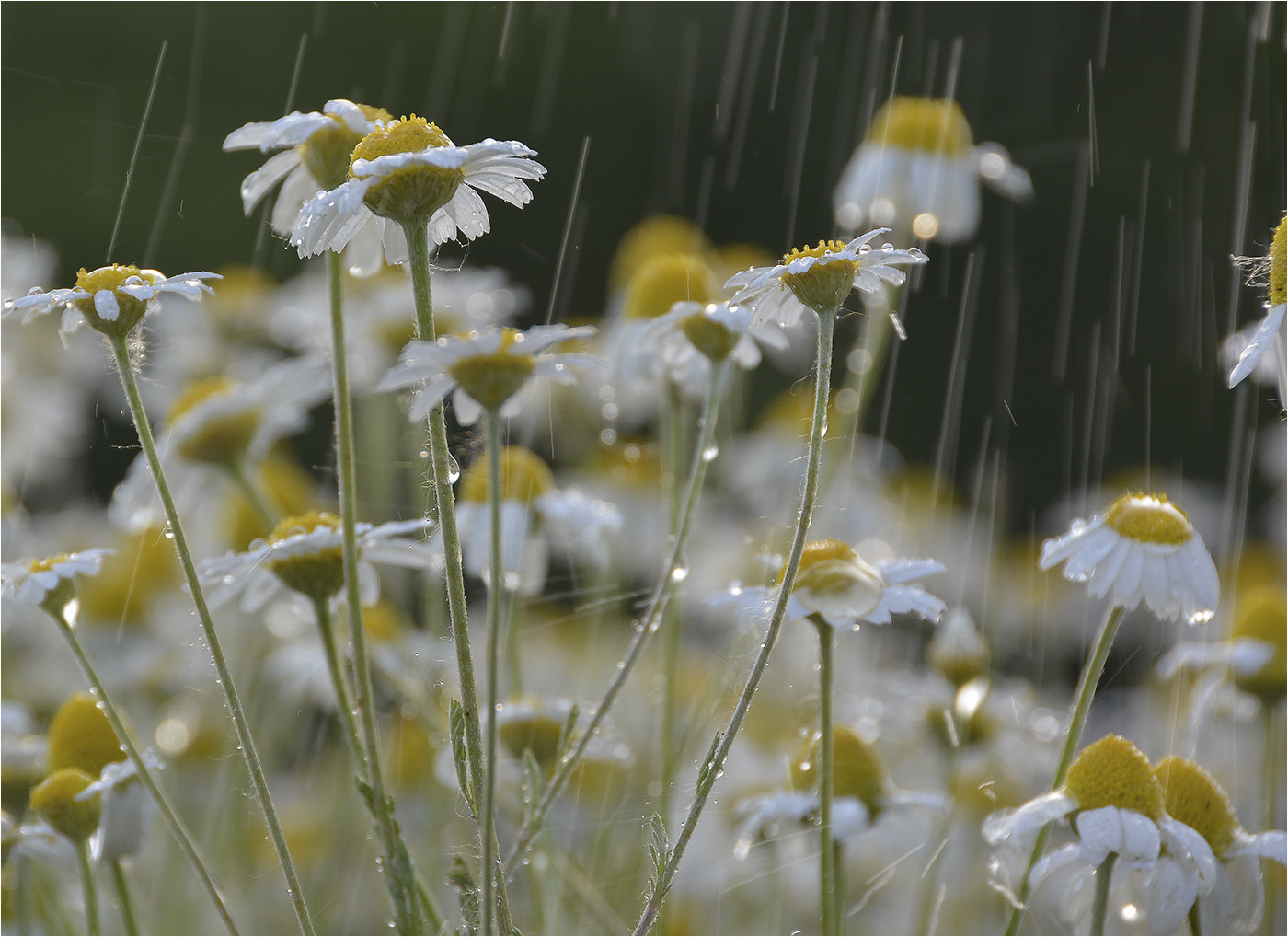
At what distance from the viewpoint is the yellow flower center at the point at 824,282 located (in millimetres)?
609

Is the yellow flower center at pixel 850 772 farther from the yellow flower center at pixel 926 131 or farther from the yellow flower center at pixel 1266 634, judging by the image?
the yellow flower center at pixel 926 131

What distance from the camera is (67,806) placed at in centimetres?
69

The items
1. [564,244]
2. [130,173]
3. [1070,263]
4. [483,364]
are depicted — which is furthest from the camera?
[1070,263]

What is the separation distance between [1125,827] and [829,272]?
33 cm

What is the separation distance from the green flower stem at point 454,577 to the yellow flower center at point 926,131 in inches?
43.1

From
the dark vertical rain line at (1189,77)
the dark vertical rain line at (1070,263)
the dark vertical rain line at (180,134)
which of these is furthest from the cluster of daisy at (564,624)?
the dark vertical rain line at (1189,77)

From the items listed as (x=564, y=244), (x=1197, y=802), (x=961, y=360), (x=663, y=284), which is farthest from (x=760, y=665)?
(x=961, y=360)

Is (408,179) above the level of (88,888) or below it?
above

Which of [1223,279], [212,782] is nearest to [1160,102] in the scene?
[1223,279]

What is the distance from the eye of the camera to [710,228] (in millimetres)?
3773

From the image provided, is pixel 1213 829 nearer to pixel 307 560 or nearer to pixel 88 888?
pixel 307 560

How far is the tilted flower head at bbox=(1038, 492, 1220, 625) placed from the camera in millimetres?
691

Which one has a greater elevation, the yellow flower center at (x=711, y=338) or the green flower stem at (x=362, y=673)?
the yellow flower center at (x=711, y=338)

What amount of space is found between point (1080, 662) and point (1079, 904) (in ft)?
5.70
